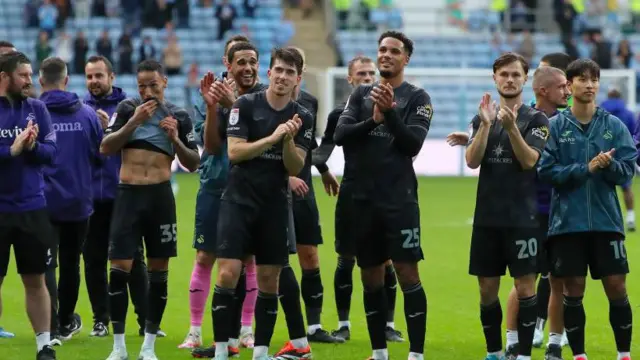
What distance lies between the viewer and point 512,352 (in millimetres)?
9133

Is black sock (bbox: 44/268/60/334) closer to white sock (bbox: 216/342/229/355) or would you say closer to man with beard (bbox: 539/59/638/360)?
white sock (bbox: 216/342/229/355)

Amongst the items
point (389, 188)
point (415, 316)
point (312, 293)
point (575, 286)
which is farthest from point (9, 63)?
point (575, 286)

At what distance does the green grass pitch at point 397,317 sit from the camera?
31.9 feet

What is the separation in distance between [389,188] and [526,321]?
1263mm

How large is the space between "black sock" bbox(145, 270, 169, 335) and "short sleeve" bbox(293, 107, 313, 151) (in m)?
1.42

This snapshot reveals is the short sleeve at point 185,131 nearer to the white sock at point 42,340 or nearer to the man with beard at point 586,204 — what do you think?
the white sock at point 42,340

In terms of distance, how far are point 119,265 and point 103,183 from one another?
4.92ft

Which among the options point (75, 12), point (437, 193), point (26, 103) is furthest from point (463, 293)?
point (75, 12)

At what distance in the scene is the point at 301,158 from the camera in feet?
28.6

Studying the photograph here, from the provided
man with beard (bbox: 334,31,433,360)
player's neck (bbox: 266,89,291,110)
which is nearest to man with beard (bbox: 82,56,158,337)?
player's neck (bbox: 266,89,291,110)

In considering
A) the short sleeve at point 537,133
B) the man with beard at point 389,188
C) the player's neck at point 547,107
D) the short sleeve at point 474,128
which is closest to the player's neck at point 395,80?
the man with beard at point 389,188

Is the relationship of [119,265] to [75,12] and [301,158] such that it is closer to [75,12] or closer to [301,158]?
[301,158]

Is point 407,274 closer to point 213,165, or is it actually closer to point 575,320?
point 575,320

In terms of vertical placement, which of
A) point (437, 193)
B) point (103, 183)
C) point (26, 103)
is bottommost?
point (437, 193)
